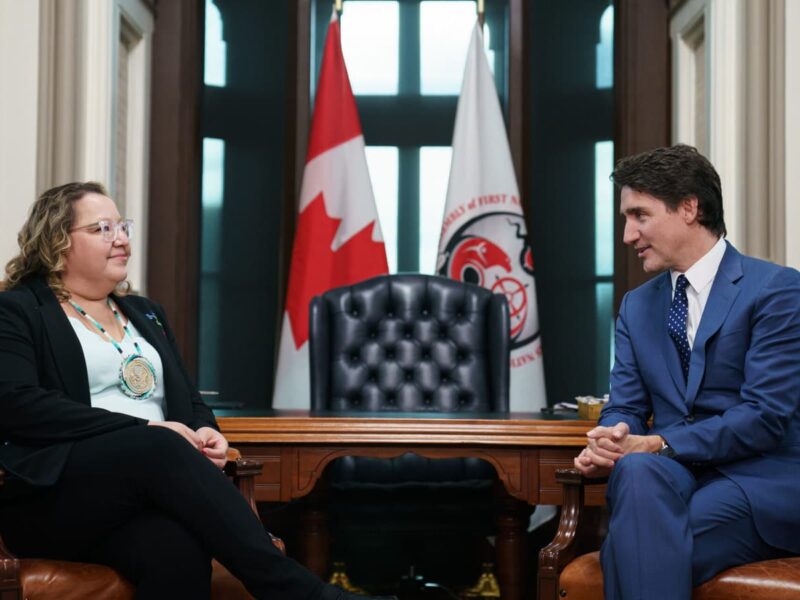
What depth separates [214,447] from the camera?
2.22 meters

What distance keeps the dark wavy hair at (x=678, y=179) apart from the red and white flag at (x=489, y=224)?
223 centimetres

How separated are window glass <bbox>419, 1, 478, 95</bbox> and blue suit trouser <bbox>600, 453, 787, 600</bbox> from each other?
11.2 feet

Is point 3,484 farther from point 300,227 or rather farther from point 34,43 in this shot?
point 300,227

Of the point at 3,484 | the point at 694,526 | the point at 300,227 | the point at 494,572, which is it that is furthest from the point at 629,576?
the point at 300,227

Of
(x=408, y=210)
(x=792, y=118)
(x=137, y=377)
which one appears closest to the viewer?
(x=137, y=377)

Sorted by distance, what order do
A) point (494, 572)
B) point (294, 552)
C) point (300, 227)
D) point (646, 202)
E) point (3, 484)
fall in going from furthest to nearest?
point (300, 227) < point (294, 552) < point (494, 572) < point (646, 202) < point (3, 484)

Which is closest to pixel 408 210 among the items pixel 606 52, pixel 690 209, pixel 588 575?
pixel 606 52

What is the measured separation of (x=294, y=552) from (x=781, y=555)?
2.00 meters

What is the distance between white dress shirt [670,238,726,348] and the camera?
→ 219 cm

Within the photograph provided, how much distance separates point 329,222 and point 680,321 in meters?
2.56

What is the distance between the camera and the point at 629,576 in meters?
1.81

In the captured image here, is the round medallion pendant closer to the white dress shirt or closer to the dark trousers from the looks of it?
the dark trousers

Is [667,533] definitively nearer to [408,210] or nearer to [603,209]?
[603,209]

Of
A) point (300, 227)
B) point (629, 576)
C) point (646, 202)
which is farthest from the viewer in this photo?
point (300, 227)
